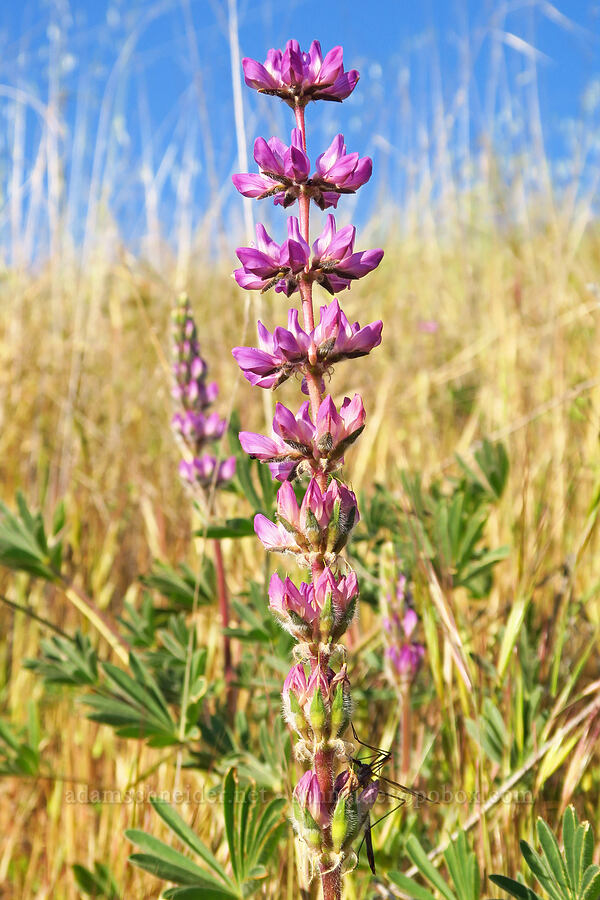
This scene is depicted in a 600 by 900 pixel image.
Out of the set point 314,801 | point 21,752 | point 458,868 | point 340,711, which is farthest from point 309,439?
point 21,752

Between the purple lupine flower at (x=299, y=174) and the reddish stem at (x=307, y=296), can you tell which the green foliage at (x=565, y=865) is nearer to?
the reddish stem at (x=307, y=296)

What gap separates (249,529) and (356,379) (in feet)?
6.99

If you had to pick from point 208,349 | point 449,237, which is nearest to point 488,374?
point 208,349

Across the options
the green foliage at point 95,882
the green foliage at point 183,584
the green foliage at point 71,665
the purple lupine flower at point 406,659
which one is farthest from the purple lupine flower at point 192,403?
the green foliage at point 95,882

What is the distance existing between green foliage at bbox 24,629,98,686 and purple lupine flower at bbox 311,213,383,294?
0.99 meters

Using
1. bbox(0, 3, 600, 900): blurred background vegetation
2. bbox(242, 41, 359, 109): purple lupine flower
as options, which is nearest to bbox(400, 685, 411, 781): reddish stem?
bbox(0, 3, 600, 900): blurred background vegetation

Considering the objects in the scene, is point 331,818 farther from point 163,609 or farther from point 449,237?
point 449,237

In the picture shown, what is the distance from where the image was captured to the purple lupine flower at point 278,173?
953 mm

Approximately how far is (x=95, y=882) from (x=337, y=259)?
1.18m

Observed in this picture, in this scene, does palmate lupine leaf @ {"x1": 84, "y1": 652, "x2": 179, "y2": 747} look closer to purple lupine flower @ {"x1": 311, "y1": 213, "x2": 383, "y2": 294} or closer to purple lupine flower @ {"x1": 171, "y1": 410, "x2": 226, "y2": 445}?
purple lupine flower @ {"x1": 171, "y1": 410, "x2": 226, "y2": 445}

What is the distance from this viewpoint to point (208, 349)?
3.83m

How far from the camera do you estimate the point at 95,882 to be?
4.64 feet

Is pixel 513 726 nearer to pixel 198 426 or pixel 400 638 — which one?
pixel 400 638

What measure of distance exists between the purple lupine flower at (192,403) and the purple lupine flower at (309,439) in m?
1.01
